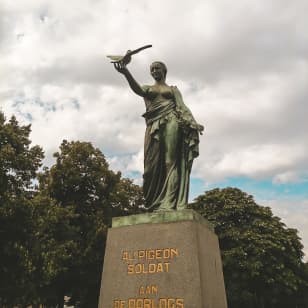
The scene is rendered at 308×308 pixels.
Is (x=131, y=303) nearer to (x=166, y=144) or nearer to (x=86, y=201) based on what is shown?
(x=166, y=144)

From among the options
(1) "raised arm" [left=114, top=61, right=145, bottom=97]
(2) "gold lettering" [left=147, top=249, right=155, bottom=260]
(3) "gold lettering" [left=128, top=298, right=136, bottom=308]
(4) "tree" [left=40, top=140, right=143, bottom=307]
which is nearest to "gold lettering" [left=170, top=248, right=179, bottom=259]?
(2) "gold lettering" [left=147, top=249, right=155, bottom=260]

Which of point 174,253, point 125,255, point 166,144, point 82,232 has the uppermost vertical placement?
point 82,232

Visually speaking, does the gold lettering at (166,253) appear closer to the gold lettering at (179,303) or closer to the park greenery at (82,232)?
the gold lettering at (179,303)

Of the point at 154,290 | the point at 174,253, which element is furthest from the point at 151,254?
the point at 154,290

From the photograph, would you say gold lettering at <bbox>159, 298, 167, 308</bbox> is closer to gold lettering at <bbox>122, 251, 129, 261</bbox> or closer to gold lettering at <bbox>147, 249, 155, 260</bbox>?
gold lettering at <bbox>147, 249, 155, 260</bbox>

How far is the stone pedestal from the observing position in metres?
6.98

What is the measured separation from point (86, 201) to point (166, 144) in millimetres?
19953

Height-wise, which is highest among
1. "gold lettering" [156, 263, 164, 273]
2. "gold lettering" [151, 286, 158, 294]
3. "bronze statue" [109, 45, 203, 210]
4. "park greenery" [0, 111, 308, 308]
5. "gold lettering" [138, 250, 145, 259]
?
"park greenery" [0, 111, 308, 308]

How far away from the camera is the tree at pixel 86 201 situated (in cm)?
2567

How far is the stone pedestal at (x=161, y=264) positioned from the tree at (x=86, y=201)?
1731 cm

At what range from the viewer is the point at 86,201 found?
28047 millimetres

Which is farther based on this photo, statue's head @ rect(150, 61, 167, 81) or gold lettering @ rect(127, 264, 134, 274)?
statue's head @ rect(150, 61, 167, 81)

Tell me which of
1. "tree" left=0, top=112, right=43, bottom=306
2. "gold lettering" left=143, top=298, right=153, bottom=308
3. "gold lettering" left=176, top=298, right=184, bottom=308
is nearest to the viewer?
"gold lettering" left=176, top=298, right=184, bottom=308

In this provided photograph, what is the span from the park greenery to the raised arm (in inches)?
434
